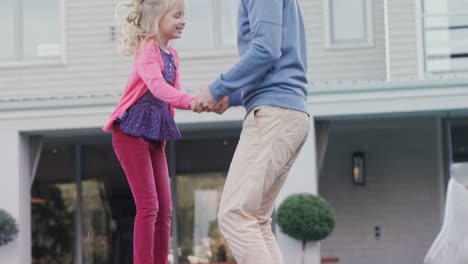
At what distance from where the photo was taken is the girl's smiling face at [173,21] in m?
4.43

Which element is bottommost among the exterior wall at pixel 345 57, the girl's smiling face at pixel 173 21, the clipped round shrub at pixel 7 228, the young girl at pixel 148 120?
the clipped round shrub at pixel 7 228

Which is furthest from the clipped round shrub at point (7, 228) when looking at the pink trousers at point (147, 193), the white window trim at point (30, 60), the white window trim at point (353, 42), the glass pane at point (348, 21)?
the pink trousers at point (147, 193)

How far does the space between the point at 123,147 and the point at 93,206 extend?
372 inches

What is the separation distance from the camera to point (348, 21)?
12.4m

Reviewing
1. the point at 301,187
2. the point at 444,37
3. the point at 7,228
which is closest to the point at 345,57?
the point at 444,37

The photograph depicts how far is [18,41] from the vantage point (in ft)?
41.4

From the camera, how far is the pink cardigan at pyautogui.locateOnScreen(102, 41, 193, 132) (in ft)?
13.9

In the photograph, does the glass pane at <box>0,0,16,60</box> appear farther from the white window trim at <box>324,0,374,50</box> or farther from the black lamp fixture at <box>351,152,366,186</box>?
the black lamp fixture at <box>351,152,366,186</box>

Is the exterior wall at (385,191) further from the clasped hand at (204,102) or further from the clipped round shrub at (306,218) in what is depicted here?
the clasped hand at (204,102)

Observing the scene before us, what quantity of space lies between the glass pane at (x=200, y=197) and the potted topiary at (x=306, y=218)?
8.59 ft

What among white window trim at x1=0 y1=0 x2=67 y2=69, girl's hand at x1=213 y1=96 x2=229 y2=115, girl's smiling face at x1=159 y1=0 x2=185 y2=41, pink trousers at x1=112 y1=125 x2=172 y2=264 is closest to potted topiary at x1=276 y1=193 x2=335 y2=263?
white window trim at x1=0 y1=0 x2=67 y2=69

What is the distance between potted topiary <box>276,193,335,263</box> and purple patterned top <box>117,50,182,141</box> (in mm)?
6374

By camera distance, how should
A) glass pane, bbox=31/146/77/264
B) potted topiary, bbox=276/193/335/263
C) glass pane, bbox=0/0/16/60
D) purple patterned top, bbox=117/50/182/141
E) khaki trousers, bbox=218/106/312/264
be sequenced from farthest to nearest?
glass pane, bbox=31/146/77/264 < glass pane, bbox=0/0/16/60 < potted topiary, bbox=276/193/335/263 < purple patterned top, bbox=117/50/182/141 < khaki trousers, bbox=218/106/312/264

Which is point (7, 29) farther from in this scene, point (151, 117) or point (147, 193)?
point (147, 193)
